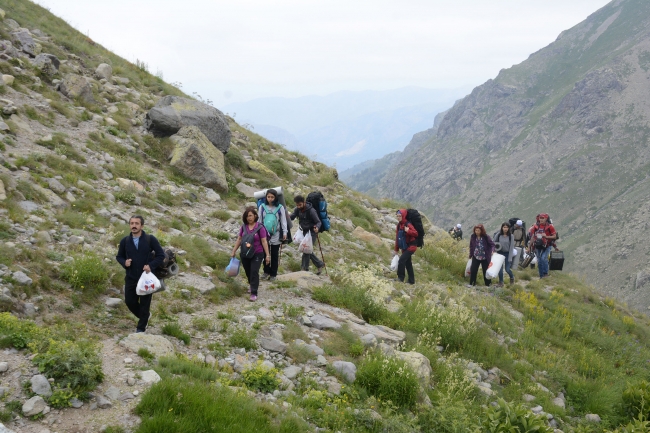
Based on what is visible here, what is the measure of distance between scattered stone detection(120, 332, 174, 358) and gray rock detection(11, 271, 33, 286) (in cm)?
207

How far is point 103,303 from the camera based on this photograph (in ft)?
24.5

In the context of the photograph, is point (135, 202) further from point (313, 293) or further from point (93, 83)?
point (93, 83)

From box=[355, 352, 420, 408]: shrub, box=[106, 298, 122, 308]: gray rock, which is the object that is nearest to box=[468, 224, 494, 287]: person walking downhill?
box=[355, 352, 420, 408]: shrub

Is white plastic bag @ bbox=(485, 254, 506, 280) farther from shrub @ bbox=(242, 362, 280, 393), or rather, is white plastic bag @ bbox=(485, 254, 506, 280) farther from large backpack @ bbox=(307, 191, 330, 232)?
shrub @ bbox=(242, 362, 280, 393)

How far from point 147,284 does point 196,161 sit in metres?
9.50

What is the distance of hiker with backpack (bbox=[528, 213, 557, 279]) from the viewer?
16422 mm

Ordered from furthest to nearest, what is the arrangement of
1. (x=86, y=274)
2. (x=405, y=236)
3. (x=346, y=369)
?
(x=405, y=236) → (x=86, y=274) → (x=346, y=369)

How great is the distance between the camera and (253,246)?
357 inches

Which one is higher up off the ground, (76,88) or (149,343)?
(76,88)

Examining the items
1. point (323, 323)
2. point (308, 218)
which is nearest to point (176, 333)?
point (323, 323)

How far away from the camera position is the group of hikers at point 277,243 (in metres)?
6.90

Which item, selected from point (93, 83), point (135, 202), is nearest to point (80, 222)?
point (135, 202)

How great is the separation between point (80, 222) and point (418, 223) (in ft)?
27.7

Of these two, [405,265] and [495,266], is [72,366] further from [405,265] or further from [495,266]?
[495,266]
